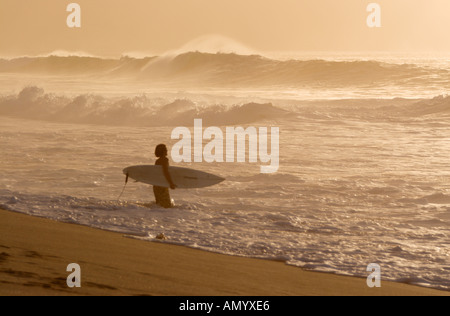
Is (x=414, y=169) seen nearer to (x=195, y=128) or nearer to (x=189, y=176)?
(x=189, y=176)

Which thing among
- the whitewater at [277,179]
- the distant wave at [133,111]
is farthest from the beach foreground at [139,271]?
the distant wave at [133,111]

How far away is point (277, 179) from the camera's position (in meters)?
11.6

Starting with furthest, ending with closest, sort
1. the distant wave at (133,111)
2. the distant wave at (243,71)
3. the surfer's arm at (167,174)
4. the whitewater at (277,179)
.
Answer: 1. the distant wave at (243,71)
2. the distant wave at (133,111)
3. the surfer's arm at (167,174)
4. the whitewater at (277,179)

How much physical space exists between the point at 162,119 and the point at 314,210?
1495 cm

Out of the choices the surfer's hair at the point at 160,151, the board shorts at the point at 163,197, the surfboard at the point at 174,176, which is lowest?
the board shorts at the point at 163,197

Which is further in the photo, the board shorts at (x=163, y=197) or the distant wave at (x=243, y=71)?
the distant wave at (x=243, y=71)

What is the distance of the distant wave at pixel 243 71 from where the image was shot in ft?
121

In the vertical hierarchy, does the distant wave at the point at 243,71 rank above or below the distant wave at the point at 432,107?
above

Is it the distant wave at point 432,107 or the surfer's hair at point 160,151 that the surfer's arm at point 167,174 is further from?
the distant wave at point 432,107

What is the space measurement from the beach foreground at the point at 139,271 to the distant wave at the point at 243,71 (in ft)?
99.6

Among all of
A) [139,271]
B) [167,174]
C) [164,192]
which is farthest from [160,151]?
[139,271]

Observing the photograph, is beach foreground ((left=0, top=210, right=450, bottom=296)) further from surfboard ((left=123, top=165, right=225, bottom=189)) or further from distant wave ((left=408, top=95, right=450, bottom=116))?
distant wave ((left=408, top=95, right=450, bottom=116))

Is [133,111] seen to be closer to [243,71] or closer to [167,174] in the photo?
[167,174]

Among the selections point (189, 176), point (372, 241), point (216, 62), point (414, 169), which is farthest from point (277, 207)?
point (216, 62)
